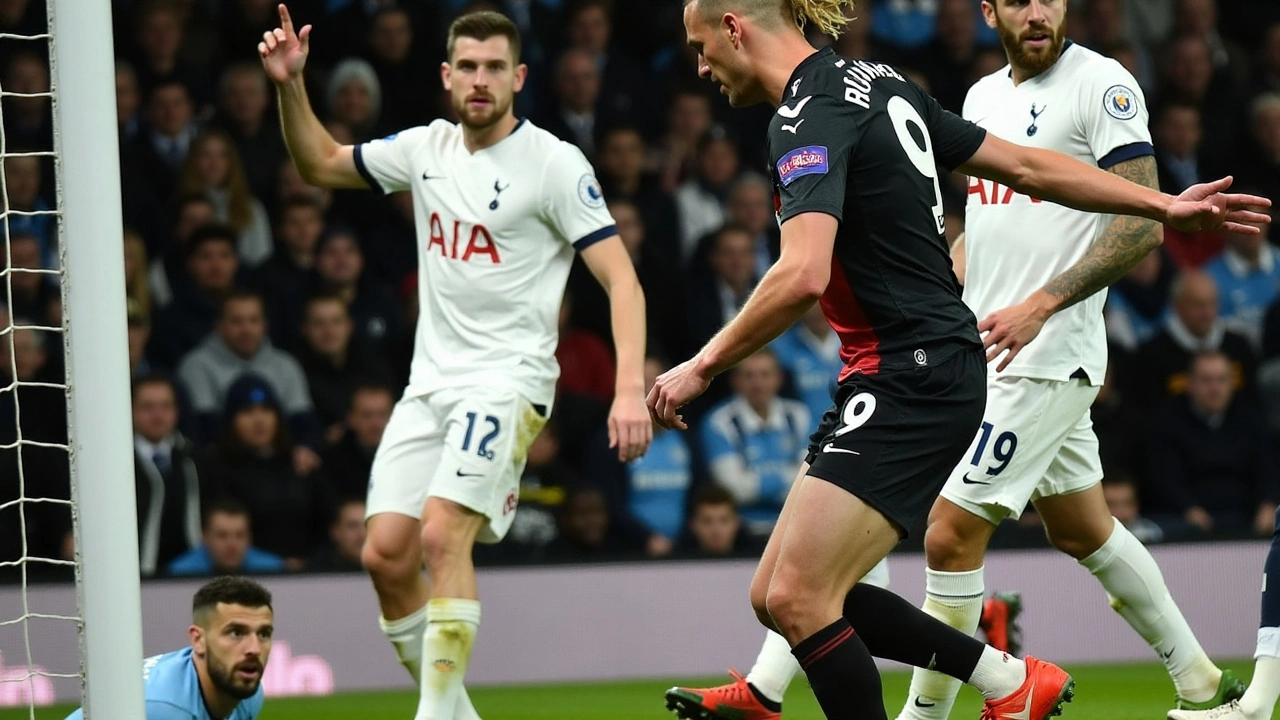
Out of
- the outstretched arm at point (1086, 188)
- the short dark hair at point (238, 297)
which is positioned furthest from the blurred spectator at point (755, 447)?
the outstretched arm at point (1086, 188)

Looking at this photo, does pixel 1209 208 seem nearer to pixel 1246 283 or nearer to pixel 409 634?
pixel 409 634

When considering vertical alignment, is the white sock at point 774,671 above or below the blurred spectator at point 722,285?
below

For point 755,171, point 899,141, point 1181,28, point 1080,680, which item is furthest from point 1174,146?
point 899,141

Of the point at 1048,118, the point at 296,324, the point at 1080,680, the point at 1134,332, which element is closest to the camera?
the point at 1048,118

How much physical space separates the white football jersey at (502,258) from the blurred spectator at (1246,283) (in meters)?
6.63

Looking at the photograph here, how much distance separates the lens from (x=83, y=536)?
14.3 feet

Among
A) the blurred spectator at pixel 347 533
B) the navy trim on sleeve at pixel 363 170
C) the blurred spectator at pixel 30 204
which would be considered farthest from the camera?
the blurred spectator at pixel 30 204

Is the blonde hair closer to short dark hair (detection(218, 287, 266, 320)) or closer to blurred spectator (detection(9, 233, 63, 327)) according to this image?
short dark hair (detection(218, 287, 266, 320))

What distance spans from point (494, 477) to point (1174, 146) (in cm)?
773

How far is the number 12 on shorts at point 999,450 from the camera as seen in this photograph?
564 cm

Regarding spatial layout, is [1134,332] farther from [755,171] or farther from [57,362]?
[57,362]

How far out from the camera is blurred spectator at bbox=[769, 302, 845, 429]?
10.9 m

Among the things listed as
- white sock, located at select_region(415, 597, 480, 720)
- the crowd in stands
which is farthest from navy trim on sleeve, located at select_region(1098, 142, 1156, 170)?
the crowd in stands

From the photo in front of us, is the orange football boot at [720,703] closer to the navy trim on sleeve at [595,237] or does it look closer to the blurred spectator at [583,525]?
the navy trim on sleeve at [595,237]
